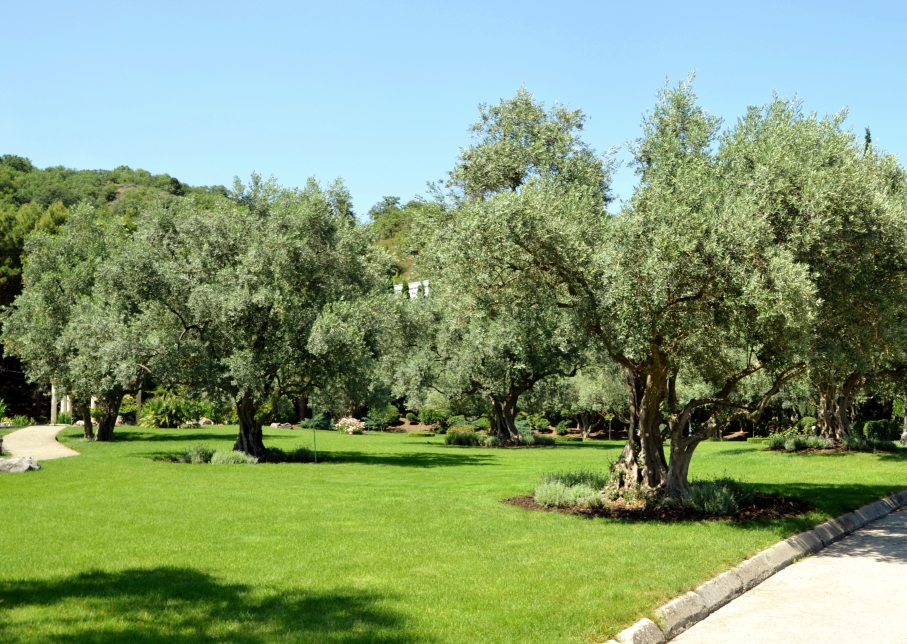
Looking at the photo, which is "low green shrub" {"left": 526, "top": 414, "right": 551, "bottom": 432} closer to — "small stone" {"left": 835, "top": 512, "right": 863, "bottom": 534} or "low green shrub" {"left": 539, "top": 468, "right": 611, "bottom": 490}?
"low green shrub" {"left": 539, "top": 468, "right": 611, "bottom": 490}

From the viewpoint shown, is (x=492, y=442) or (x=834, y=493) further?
(x=492, y=442)

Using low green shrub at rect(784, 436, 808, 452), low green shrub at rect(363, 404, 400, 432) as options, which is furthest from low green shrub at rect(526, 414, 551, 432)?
low green shrub at rect(784, 436, 808, 452)

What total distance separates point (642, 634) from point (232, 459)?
20.5 m

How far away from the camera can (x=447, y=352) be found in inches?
1570

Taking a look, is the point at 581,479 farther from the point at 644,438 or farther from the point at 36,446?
the point at 36,446

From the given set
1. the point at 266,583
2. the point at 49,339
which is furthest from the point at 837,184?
the point at 49,339

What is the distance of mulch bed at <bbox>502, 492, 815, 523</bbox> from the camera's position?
43.9 feet

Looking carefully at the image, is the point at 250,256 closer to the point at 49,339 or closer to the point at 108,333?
the point at 108,333

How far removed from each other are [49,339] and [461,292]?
1024 inches

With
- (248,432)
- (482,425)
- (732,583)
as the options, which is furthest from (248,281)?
(482,425)

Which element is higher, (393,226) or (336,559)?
(393,226)

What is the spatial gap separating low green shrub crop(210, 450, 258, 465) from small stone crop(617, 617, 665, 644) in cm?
2000

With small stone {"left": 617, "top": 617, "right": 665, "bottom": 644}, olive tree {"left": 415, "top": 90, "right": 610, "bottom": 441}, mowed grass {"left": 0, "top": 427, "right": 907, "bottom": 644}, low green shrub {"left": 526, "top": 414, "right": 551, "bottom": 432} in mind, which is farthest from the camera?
low green shrub {"left": 526, "top": 414, "right": 551, "bottom": 432}

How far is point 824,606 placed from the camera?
839cm
